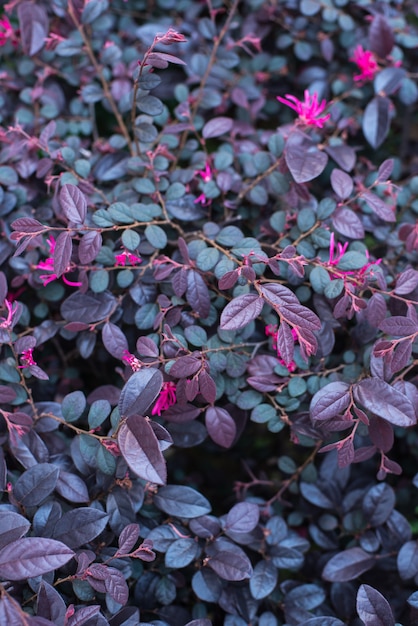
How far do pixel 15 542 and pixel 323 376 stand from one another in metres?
0.54

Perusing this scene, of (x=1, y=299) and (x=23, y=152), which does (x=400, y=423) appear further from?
(x=23, y=152)

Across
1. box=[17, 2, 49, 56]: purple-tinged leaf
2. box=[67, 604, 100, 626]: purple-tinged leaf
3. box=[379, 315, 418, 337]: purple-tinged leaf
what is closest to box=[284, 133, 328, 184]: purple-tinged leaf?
box=[379, 315, 418, 337]: purple-tinged leaf

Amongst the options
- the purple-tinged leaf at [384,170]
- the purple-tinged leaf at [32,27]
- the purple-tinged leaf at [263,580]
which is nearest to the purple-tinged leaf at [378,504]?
the purple-tinged leaf at [263,580]

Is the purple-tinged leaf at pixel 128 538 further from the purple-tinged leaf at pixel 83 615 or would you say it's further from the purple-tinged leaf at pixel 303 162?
the purple-tinged leaf at pixel 303 162

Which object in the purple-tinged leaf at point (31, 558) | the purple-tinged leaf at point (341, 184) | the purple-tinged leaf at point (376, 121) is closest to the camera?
the purple-tinged leaf at point (31, 558)

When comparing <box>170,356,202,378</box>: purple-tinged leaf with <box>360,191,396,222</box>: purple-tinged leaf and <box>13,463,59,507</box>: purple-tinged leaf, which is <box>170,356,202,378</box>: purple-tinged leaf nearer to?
<box>13,463,59,507</box>: purple-tinged leaf

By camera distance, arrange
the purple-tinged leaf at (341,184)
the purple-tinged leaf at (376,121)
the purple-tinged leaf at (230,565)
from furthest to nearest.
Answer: the purple-tinged leaf at (376,121)
the purple-tinged leaf at (341,184)
the purple-tinged leaf at (230,565)

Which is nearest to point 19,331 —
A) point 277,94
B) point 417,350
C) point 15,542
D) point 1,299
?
point 1,299

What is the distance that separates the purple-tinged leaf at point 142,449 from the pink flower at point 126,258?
0.95 ft

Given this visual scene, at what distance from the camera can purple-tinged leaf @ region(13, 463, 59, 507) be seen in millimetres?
917

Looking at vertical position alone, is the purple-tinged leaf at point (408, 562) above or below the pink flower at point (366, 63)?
below

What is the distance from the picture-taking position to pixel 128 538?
875 mm

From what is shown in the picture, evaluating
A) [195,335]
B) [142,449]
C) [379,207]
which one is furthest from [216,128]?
[142,449]

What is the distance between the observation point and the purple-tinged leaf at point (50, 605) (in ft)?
2.64
